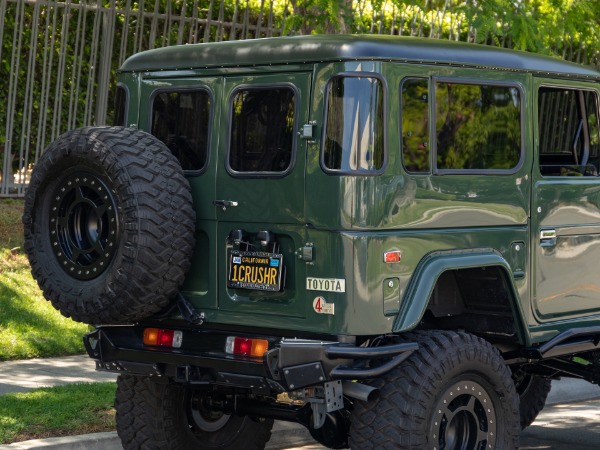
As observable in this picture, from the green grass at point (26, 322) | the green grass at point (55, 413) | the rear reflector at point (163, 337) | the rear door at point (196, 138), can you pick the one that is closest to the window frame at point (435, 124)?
the rear door at point (196, 138)

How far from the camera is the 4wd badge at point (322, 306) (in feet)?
19.7

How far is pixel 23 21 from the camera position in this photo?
1253cm

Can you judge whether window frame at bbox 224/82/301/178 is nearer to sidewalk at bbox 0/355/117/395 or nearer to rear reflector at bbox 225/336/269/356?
rear reflector at bbox 225/336/269/356

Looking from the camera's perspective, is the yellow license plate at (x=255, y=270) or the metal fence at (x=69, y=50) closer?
the yellow license plate at (x=255, y=270)

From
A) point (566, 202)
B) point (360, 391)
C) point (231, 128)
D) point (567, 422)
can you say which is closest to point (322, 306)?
point (360, 391)

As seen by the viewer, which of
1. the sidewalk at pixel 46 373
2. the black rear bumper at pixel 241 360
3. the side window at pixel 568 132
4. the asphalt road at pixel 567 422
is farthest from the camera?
the sidewalk at pixel 46 373

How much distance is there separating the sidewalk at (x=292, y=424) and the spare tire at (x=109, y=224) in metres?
1.16

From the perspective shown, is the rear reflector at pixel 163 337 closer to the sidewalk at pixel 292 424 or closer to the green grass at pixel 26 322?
the sidewalk at pixel 292 424

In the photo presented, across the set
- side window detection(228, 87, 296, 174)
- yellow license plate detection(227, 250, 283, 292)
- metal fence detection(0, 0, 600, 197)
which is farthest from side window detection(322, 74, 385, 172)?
metal fence detection(0, 0, 600, 197)

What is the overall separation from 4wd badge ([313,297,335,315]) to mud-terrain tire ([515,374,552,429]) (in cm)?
269

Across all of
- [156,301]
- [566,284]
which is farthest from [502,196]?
[156,301]

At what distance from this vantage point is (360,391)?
5.96 meters

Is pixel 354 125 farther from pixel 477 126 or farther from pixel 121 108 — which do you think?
pixel 121 108

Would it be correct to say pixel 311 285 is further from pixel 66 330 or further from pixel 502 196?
pixel 66 330
